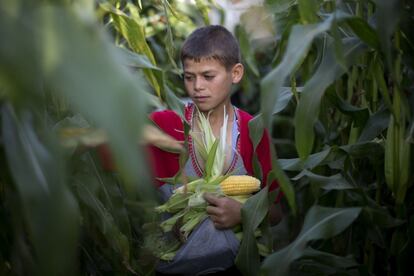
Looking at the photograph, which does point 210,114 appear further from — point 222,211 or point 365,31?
point 365,31

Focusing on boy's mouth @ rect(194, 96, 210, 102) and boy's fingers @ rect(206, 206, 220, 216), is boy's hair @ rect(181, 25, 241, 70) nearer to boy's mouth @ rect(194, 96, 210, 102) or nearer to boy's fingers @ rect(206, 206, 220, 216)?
boy's mouth @ rect(194, 96, 210, 102)

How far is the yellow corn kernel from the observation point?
4.43 feet

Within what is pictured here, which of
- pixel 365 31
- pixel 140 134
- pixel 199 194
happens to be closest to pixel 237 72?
pixel 199 194

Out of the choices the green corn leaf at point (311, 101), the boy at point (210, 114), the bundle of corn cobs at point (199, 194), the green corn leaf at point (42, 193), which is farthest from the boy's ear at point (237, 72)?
the green corn leaf at point (42, 193)

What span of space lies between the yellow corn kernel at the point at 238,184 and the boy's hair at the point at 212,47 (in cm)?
31

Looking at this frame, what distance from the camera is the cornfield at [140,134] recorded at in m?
0.55

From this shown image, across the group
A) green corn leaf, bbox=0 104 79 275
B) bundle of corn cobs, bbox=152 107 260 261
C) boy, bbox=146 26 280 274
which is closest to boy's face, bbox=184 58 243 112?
boy, bbox=146 26 280 274

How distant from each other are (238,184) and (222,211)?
0.25 feet

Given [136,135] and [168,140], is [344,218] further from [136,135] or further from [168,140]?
[136,135]

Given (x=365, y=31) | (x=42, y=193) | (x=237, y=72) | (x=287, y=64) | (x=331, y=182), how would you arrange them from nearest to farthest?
(x=42, y=193) < (x=287, y=64) < (x=365, y=31) < (x=331, y=182) < (x=237, y=72)

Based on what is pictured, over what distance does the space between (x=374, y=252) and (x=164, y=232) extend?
21.6 inches

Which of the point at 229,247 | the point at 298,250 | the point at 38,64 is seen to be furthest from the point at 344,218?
the point at 38,64

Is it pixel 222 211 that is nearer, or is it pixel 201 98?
pixel 222 211

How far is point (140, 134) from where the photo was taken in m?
0.53
